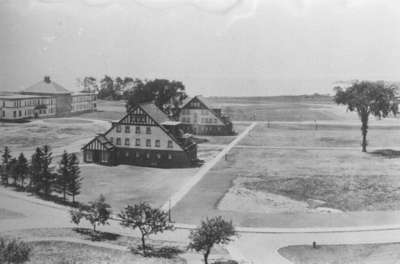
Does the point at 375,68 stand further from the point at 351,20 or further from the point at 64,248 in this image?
the point at 64,248

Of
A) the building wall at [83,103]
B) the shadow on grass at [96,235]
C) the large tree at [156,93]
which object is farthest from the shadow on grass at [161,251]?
the building wall at [83,103]

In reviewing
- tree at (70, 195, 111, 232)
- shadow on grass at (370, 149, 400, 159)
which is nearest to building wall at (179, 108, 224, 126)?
shadow on grass at (370, 149, 400, 159)

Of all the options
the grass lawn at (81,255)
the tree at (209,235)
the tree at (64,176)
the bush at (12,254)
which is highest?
the tree at (64,176)

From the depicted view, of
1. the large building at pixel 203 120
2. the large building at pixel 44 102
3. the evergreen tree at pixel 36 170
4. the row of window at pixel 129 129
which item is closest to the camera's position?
the evergreen tree at pixel 36 170

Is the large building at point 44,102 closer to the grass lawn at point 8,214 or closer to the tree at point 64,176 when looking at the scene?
the tree at point 64,176

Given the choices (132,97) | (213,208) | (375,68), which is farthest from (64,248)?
(132,97)

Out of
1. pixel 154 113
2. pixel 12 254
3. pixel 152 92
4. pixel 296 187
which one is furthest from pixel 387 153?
pixel 12 254

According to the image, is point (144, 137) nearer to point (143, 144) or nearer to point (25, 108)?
point (143, 144)
